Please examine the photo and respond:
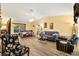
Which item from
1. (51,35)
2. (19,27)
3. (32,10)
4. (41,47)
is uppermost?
(32,10)

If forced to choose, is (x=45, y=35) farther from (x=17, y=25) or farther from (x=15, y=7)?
(x=15, y=7)

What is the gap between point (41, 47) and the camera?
229cm

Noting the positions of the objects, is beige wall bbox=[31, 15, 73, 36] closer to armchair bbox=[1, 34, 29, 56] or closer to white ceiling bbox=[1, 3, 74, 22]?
white ceiling bbox=[1, 3, 74, 22]

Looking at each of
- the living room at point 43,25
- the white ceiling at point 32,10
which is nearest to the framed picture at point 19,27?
the living room at point 43,25

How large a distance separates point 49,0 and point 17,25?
0.66 m

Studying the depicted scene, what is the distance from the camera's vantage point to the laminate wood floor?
228 centimetres

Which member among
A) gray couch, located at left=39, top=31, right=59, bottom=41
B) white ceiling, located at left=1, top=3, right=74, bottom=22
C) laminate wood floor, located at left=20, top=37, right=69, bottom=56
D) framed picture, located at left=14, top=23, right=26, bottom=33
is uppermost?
white ceiling, located at left=1, top=3, right=74, bottom=22

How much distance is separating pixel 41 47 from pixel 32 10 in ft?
2.00

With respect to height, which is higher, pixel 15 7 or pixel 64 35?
pixel 15 7

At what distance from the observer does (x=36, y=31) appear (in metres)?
2.32

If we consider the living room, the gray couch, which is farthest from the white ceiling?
the gray couch

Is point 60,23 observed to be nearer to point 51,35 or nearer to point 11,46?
point 51,35

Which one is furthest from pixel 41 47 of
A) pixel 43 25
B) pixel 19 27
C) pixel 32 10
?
pixel 32 10

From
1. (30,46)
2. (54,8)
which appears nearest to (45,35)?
(30,46)
